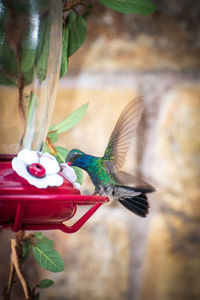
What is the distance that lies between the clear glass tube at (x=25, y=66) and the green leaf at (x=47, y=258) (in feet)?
0.63

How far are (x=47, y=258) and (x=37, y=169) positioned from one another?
0.96ft

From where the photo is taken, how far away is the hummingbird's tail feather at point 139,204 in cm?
63

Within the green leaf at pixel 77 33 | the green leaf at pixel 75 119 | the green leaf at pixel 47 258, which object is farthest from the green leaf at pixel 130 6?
the green leaf at pixel 47 258

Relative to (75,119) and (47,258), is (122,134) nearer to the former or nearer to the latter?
(75,119)

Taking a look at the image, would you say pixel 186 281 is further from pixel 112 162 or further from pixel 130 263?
pixel 112 162

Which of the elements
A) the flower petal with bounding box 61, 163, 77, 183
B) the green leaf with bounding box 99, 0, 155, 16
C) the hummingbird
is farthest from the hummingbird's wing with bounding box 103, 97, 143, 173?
the green leaf with bounding box 99, 0, 155, 16

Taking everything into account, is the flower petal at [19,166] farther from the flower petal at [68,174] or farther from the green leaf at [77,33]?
the green leaf at [77,33]

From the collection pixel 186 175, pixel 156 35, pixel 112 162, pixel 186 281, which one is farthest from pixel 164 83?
pixel 186 281

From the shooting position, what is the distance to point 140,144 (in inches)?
39.8

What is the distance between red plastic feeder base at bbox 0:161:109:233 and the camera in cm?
49

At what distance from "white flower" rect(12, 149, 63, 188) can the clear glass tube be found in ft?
0.36

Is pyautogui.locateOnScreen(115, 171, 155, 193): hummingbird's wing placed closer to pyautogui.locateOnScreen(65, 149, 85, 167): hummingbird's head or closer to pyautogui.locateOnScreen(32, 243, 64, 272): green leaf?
pyautogui.locateOnScreen(65, 149, 85, 167): hummingbird's head

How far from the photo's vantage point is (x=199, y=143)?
1.03 m

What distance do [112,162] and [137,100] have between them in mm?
117
